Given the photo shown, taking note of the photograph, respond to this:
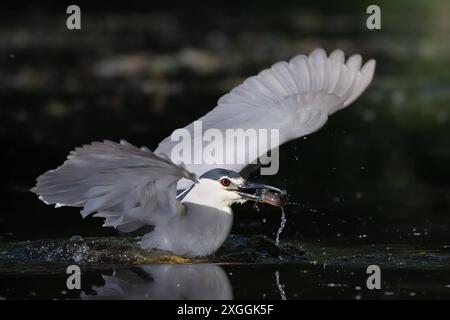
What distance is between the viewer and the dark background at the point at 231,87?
1007 cm

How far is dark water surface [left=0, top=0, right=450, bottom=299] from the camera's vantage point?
7914 mm

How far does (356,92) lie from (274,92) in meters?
0.73

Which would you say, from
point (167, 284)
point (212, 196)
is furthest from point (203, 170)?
point (167, 284)

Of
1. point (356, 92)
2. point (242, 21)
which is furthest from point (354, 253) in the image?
point (242, 21)

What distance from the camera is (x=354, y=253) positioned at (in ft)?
28.0

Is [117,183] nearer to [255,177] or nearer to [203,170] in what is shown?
[203,170]

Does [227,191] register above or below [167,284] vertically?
above

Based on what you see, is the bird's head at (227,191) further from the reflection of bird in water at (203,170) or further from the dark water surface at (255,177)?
the dark water surface at (255,177)

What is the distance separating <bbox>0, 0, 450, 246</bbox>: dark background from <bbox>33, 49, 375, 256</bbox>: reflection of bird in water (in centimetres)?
85

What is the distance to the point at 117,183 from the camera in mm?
7949

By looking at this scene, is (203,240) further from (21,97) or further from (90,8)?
(90,8)

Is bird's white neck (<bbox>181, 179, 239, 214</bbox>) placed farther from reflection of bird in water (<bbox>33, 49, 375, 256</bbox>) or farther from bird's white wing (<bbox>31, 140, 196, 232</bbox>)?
bird's white wing (<bbox>31, 140, 196, 232</bbox>)

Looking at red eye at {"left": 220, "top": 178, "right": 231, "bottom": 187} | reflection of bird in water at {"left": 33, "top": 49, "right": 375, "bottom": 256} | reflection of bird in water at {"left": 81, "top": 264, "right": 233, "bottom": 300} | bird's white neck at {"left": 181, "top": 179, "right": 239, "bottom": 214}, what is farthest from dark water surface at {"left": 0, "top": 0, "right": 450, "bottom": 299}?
red eye at {"left": 220, "top": 178, "right": 231, "bottom": 187}

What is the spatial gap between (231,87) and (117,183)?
25.1ft
